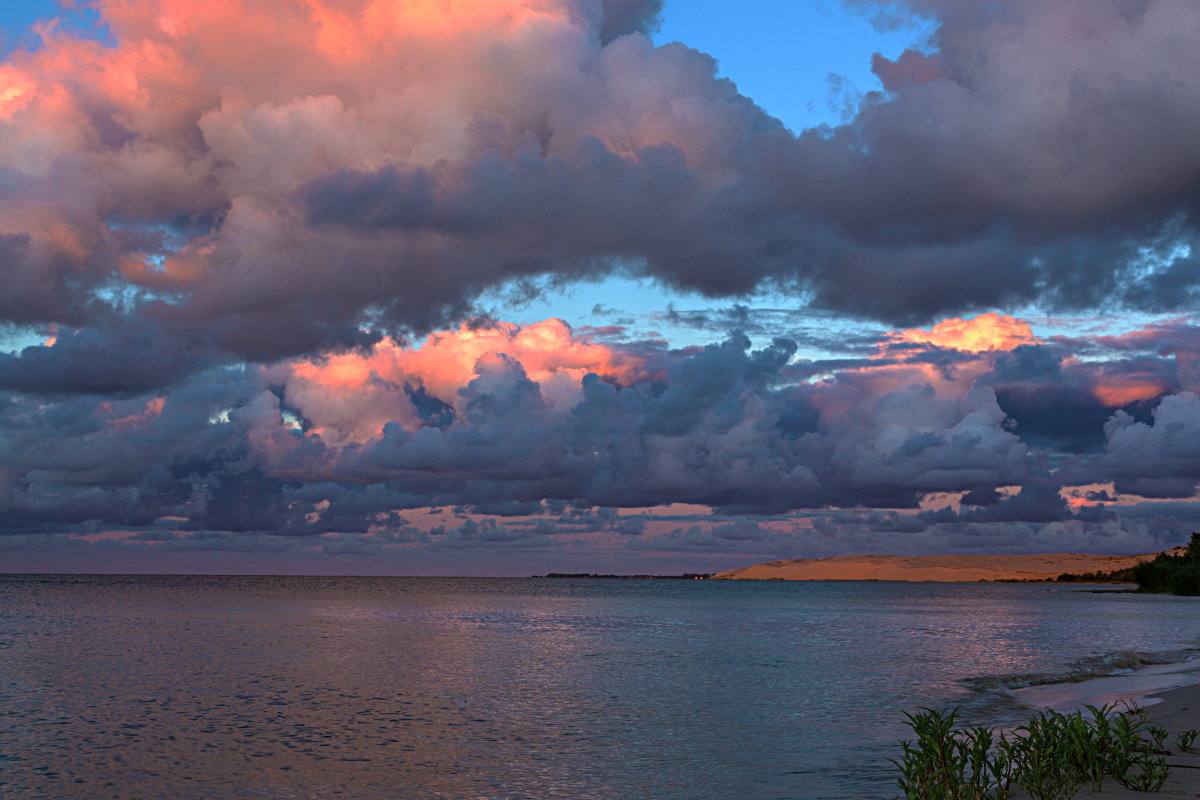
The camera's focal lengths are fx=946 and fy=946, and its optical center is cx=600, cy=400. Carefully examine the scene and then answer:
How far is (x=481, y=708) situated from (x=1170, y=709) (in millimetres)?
25249

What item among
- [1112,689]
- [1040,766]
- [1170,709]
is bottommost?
[1112,689]

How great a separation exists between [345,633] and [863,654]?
44576 millimetres

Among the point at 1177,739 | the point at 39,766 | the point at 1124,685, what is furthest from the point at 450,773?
the point at 1124,685

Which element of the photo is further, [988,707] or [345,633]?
[345,633]

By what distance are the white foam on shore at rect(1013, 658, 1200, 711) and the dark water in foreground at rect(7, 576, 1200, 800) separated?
2496mm

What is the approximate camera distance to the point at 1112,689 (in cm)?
4278

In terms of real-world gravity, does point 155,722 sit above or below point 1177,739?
below

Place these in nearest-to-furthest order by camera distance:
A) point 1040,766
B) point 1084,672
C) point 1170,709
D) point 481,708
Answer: point 1040,766 → point 1170,709 → point 481,708 → point 1084,672

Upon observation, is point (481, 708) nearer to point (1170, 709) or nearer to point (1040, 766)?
point (1170, 709)

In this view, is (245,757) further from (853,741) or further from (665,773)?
(853,741)

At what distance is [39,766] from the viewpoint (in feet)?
91.5

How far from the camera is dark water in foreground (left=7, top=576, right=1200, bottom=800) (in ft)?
85.1

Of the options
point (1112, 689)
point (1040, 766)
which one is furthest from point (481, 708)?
point (1112, 689)

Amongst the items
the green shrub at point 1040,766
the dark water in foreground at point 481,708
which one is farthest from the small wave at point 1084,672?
the green shrub at point 1040,766
